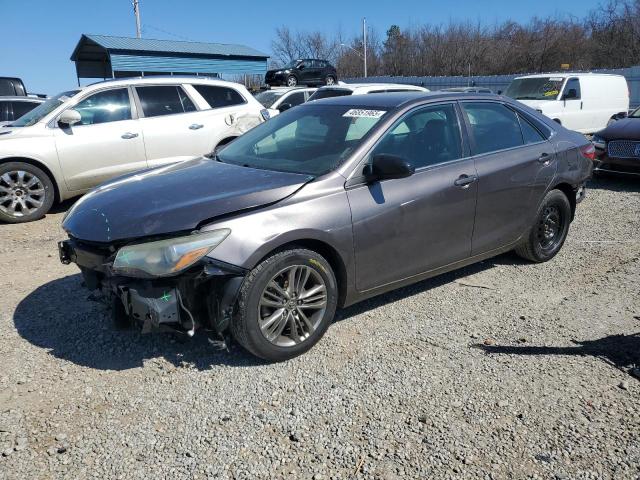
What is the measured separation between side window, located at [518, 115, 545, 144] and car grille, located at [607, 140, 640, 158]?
16.4 ft

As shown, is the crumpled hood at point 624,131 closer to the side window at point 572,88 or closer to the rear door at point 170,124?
the side window at point 572,88

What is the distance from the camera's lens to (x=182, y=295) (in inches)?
126

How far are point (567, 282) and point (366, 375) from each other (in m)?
2.54

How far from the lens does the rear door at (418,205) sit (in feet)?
12.3

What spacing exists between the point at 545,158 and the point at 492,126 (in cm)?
66

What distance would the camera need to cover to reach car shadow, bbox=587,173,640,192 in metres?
9.25

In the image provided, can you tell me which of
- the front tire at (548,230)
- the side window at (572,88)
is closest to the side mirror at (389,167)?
the front tire at (548,230)

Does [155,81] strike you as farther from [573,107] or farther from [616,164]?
[573,107]

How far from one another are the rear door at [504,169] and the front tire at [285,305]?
62.9 inches

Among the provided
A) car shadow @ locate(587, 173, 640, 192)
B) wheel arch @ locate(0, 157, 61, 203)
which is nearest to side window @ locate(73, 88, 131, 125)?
wheel arch @ locate(0, 157, 61, 203)

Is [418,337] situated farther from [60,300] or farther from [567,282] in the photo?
[60,300]

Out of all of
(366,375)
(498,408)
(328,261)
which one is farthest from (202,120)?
(498,408)

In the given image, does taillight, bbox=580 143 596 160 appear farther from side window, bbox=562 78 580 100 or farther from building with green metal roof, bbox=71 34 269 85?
building with green metal roof, bbox=71 34 269 85

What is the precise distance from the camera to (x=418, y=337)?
389 cm
